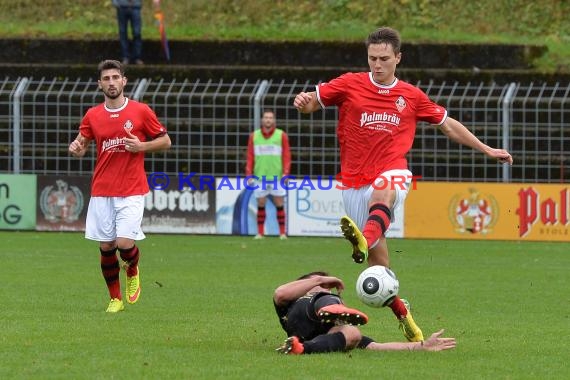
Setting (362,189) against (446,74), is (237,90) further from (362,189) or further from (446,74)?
(362,189)

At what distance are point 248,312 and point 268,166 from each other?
34.8ft

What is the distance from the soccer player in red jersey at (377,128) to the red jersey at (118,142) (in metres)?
2.74

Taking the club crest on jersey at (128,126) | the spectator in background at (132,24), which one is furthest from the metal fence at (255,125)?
the club crest on jersey at (128,126)

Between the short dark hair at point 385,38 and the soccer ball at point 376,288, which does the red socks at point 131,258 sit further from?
the soccer ball at point 376,288

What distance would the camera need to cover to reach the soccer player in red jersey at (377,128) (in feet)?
31.2

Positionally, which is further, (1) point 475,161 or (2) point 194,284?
(1) point 475,161

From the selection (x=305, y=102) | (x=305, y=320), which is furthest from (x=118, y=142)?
(x=305, y=320)

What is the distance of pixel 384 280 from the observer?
28.8 feet

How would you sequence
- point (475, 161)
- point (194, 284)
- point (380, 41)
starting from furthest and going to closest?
1. point (475, 161)
2. point (194, 284)
3. point (380, 41)

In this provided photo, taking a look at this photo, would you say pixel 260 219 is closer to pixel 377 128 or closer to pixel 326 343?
pixel 377 128

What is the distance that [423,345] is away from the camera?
359 inches

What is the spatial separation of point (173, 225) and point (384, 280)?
47.4 feet

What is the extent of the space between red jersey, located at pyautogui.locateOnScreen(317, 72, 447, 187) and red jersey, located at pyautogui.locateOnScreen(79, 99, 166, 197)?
2.75m

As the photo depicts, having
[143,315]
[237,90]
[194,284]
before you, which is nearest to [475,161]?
[237,90]
